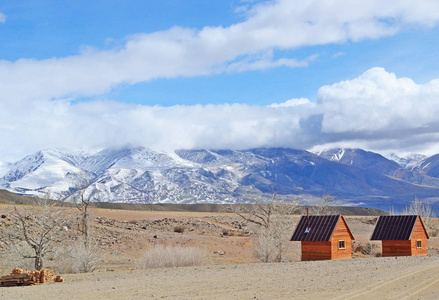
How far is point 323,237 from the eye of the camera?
3528 cm

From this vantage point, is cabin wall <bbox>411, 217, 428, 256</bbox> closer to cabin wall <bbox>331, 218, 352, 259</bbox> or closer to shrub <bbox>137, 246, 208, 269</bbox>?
cabin wall <bbox>331, 218, 352, 259</bbox>

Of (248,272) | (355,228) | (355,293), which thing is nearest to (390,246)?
(248,272)

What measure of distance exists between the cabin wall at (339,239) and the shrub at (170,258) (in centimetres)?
893

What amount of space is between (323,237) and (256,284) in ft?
46.5

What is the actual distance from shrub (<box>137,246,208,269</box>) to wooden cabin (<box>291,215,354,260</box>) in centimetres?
714

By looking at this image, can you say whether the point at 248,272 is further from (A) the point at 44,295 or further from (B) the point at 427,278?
(A) the point at 44,295

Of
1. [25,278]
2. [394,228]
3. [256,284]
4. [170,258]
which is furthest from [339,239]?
[25,278]

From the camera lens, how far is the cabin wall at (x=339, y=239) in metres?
35.4

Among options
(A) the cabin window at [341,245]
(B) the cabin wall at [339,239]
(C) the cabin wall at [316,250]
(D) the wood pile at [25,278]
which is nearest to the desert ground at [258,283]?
(D) the wood pile at [25,278]

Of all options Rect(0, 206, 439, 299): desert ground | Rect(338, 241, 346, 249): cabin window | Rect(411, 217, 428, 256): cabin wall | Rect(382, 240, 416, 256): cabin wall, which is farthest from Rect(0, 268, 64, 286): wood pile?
Rect(411, 217, 428, 256): cabin wall

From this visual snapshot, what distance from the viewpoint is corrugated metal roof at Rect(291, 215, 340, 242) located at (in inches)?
1391

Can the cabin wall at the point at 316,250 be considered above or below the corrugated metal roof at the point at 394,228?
below

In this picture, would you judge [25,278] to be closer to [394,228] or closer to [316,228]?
[316,228]

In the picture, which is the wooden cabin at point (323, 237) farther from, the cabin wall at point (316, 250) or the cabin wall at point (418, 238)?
the cabin wall at point (418, 238)
